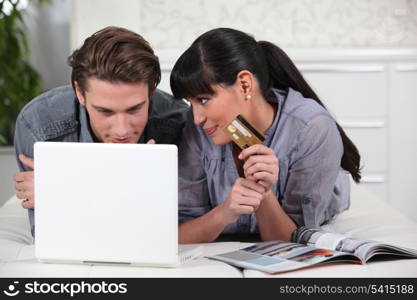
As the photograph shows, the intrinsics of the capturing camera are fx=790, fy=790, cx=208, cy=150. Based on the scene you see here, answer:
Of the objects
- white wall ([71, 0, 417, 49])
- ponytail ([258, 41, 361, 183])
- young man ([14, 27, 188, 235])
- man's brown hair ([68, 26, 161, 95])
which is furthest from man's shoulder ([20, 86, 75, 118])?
white wall ([71, 0, 417, 49])

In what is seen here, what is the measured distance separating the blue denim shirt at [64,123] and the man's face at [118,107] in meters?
0.20

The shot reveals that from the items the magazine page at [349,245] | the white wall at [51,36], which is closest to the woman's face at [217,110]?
the magazine page at [349,245]

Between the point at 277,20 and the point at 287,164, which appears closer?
the point at 287,164

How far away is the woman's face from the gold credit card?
0.26 meters

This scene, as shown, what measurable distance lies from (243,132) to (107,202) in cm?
41

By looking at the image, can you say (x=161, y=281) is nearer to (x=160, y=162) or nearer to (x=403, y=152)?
(x=160, y=162)

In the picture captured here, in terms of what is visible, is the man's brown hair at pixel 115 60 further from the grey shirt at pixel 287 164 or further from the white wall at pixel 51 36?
the white wall at pixel 51 36

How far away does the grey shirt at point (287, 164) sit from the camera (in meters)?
2.41

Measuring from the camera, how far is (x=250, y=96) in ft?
7.97

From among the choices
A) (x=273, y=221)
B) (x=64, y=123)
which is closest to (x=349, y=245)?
(x=273, y=221)

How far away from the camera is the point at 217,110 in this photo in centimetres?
235

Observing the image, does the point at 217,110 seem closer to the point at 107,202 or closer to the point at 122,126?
the point at 122,126

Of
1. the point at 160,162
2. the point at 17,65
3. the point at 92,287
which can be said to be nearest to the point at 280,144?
the point at 160,162

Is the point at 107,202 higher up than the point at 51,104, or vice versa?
the point at 51,104
